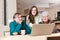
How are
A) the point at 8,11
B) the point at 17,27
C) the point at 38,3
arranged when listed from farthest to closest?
the point at 38,3 < the point at 8,11 < the point at 17,27

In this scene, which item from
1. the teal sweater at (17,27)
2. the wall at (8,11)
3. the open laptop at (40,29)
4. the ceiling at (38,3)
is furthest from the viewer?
the ceiling at (38,3)

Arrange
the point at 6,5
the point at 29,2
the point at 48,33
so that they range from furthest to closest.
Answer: the point at 29,2
the point at 6,5
the point at 48,33

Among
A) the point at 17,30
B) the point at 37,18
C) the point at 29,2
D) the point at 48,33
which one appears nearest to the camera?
the point at 48,33

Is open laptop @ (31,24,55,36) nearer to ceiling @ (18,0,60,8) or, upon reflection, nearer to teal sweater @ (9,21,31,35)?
teal sweater @ (9,21,31,35)

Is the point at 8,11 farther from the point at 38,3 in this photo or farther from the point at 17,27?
the point at 17,27

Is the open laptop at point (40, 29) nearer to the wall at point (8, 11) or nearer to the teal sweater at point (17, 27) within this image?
the teal sweater at point (17, 27)

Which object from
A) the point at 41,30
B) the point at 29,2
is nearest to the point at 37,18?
the point at 41,30

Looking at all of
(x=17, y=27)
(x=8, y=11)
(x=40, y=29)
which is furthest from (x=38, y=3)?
(x=40, y=29)

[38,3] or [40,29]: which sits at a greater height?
[38,3]

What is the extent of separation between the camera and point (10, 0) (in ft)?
13.7

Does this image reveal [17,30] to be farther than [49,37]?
Yes

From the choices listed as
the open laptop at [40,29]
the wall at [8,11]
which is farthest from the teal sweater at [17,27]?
the wall at [8,11]

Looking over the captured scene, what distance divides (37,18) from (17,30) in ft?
2.62

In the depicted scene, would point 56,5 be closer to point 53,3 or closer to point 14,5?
point 53,3
